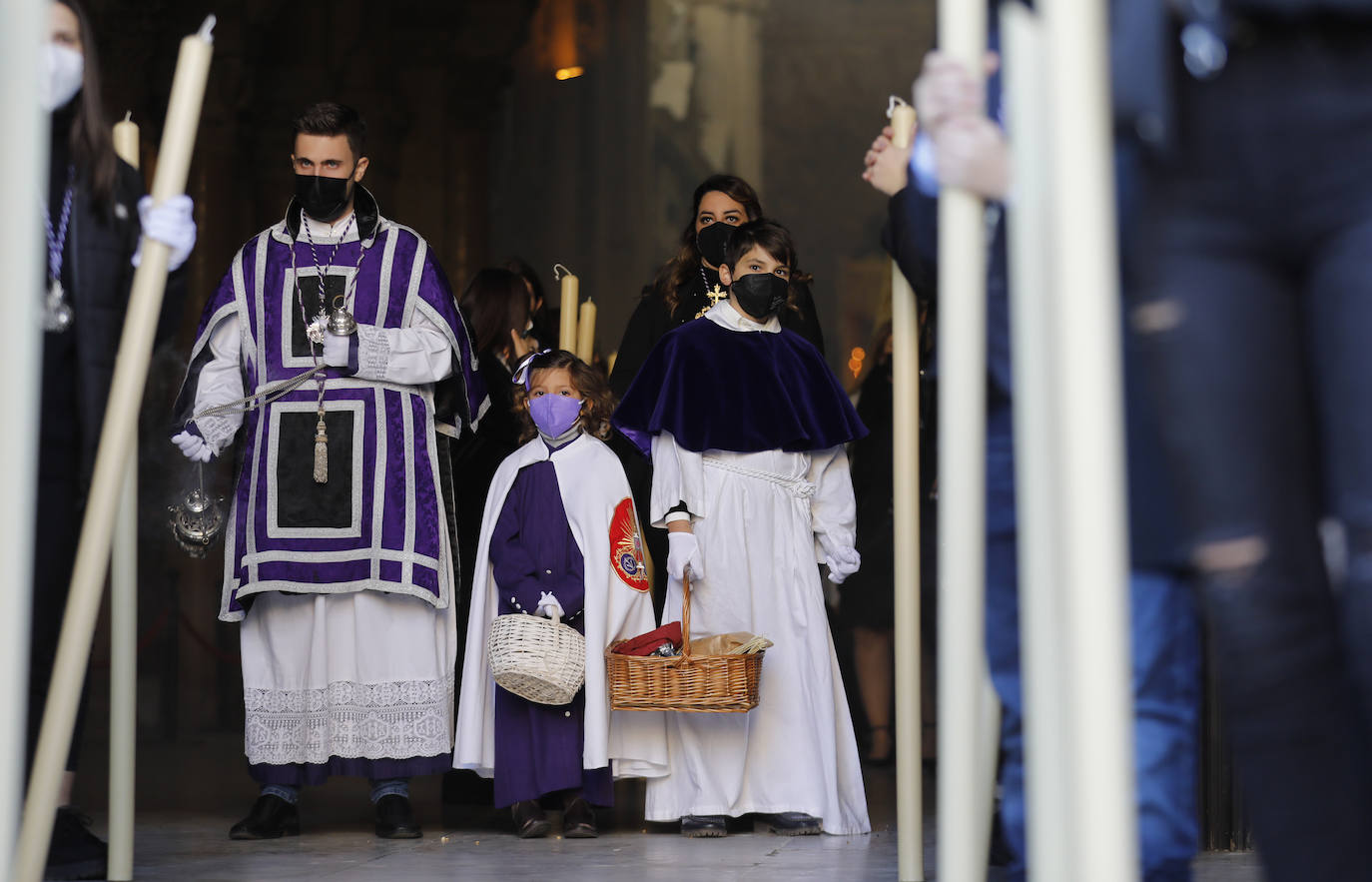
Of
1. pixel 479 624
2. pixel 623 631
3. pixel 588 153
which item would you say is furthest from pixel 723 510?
pixel 588 153

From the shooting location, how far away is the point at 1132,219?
2.14m

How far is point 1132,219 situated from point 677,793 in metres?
3.93

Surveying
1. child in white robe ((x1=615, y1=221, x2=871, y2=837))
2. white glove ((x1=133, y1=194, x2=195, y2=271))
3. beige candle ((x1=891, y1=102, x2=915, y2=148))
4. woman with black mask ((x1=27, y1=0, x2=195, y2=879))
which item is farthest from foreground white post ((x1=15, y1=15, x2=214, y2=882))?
child in white robe ((x1=615, y1=221, x2=871, y2=837))

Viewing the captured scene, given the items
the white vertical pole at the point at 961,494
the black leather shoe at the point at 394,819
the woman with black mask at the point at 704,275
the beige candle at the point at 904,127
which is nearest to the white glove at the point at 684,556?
the woman with black mask at the point at 704,275

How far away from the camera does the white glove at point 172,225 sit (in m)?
2.73

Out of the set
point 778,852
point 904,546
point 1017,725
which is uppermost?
point 904,546

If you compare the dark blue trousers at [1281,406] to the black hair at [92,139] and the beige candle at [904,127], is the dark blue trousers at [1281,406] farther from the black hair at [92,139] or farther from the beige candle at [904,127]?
the black hair at [92,139]

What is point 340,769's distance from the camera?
18.2 ft

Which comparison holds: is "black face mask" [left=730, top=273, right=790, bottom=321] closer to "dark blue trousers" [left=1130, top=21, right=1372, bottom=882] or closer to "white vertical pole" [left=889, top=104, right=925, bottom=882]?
"white vertical pole" [left=889, top=104, right=925, bottom=882]

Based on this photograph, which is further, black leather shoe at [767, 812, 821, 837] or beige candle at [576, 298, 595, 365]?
beige candle at [576, 298, 595, 365]

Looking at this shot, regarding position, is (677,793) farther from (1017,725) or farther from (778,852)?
(1017,725)

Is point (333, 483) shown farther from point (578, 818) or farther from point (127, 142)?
point (127, 142)

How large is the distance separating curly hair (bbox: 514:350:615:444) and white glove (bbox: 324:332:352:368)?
75 cm

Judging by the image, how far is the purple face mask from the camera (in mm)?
6070
